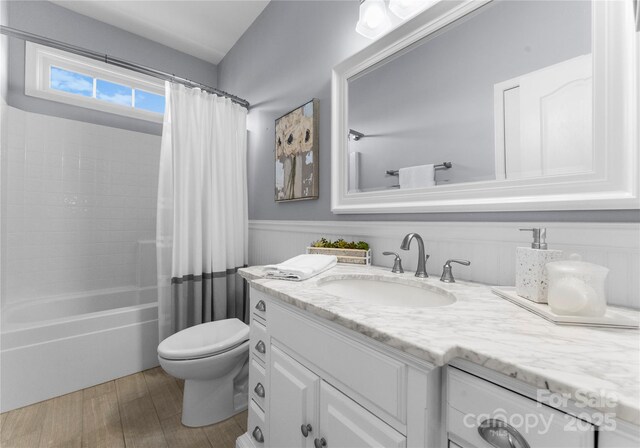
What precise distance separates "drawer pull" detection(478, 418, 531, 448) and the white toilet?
1227 mm

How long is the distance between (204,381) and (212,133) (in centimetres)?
161

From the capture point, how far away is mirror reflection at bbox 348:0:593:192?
78cm

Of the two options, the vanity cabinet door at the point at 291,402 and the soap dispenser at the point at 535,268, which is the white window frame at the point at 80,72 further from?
the soap dispenser at the point at 535,268

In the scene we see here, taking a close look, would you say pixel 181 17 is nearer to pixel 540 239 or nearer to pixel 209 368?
pixel 209 368

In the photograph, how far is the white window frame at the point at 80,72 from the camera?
2.13m

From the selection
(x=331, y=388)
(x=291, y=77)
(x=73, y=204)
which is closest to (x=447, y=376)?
(x=331, y=388)

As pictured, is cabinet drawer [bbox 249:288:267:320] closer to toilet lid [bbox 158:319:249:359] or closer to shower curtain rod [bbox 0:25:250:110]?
toilet lid [bbox 158:319:249:359]

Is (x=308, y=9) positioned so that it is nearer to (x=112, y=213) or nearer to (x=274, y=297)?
(x=274, y=297)

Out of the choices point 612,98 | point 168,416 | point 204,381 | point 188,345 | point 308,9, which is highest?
point 308,9

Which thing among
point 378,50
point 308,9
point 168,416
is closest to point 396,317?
point 378,50

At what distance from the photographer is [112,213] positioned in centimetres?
248

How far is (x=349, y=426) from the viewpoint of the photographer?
0.68 m

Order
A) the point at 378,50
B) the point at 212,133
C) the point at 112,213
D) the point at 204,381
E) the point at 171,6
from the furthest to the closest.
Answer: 1. the point at 112,213
2. the point at 171,6
3. the point at 212,133
4. the point at 204,381
5. the point at 378,50

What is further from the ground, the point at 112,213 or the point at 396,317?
the point at 112,213
